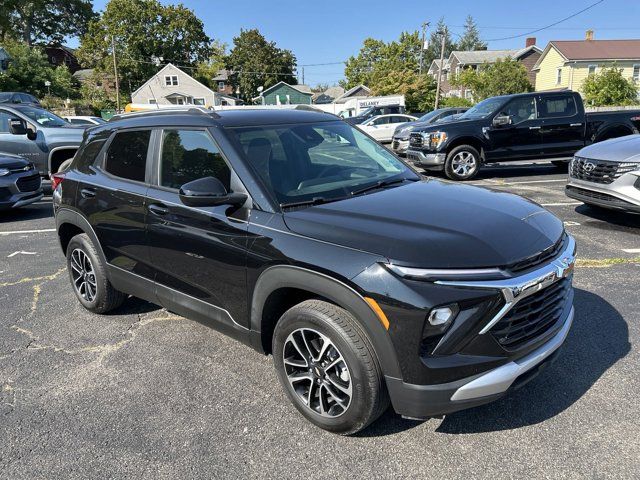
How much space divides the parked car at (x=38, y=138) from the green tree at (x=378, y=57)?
228 feet

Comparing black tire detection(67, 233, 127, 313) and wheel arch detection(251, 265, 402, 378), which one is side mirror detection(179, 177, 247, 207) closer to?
wheel arch detection(251, 265, 402, 378)

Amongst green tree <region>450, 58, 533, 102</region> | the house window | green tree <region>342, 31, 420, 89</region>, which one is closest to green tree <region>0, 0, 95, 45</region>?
the house window

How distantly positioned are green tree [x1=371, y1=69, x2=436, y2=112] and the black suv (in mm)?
47505

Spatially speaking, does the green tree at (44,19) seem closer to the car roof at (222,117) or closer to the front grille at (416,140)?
the front grille at (416,140)

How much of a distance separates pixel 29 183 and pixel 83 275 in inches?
206

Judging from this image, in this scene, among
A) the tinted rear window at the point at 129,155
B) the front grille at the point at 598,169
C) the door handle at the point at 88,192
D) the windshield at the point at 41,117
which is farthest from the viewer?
the windshield at the point at 41,117

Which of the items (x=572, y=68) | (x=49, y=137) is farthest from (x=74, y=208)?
(x=572, y=68)

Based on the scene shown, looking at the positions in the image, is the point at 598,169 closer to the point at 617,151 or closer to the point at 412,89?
the point at 617,151

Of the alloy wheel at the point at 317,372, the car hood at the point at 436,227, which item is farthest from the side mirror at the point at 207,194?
the alloy wheel at the point at 317,372

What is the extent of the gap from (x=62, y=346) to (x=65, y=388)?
0.71 metres

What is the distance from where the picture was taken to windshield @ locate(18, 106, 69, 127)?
10871 millimetres

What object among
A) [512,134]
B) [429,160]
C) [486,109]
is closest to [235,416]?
[429,160]

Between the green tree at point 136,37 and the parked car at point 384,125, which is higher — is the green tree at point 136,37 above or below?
above

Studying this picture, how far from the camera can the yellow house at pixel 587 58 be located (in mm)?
40469
